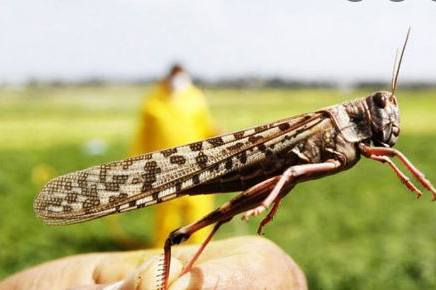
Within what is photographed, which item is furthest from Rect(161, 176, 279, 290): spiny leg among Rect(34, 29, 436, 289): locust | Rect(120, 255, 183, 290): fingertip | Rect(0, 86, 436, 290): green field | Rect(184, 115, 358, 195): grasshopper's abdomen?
Rect(0, 86, 436, 290): green field

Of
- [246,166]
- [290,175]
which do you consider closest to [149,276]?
[246,166]

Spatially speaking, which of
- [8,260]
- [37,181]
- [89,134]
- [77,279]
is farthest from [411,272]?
[89,134]

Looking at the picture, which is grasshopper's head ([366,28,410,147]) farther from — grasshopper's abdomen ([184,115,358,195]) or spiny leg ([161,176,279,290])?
spiny leg ([161,176,279,290])

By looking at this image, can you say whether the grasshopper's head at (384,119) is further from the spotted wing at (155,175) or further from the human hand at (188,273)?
the human hand at (188,273)

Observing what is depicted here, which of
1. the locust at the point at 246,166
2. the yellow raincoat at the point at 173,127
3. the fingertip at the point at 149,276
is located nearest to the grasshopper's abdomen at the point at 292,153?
the locust at the point at 246,166

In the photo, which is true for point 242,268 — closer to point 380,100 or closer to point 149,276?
point 149,276

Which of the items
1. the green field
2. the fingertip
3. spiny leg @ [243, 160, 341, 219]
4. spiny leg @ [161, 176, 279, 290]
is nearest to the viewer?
spiny leg @ [243, 160, 341, 219]
